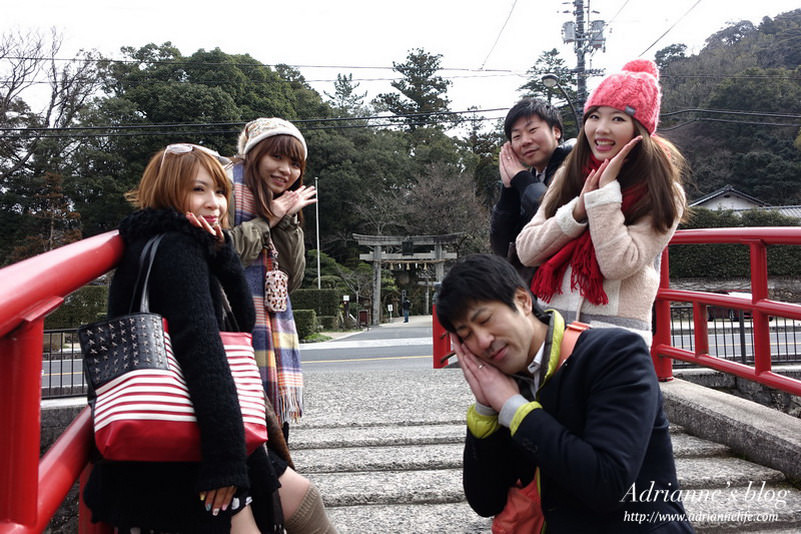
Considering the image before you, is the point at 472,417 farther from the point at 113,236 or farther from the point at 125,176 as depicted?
the point at 125,176

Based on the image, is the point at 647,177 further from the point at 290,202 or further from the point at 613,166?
the point at 290,202

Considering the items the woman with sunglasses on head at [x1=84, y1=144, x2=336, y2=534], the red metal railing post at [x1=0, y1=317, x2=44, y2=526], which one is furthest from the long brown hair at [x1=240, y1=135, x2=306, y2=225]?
the red metal railing post at [x1=0, y1=317, x2=44, y2=526]

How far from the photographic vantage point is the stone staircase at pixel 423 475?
226cm

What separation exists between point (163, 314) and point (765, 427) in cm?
271

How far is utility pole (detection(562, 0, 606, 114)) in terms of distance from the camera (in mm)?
16312

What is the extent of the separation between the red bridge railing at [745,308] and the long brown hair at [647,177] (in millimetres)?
1013

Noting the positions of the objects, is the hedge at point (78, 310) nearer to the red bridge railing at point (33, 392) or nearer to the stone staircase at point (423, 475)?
the stone staircase at point (423, 475)

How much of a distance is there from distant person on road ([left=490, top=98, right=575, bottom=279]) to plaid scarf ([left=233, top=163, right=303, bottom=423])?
90 centimetres

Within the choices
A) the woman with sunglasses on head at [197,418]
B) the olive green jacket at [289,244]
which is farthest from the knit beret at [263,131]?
the woman with sunglasses on head at [197,418]

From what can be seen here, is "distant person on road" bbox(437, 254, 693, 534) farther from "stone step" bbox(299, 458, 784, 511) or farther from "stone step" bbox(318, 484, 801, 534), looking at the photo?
"stone step" bbox(299, 458, 784, 511)

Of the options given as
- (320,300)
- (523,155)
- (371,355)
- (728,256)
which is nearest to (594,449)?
(523,155)

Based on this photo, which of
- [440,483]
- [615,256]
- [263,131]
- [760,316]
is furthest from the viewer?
[760,316]

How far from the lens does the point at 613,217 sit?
1.71 m

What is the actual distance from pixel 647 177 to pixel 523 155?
2.26 ft
